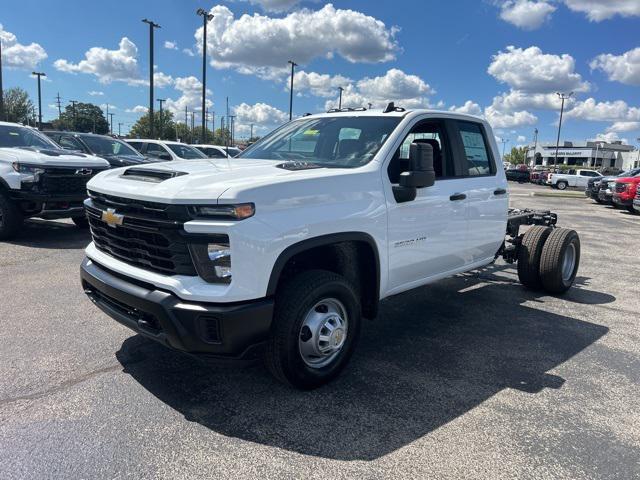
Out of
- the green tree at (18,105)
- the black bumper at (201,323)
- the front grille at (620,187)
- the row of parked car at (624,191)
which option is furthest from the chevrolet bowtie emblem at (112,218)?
the green tree at (18,105)

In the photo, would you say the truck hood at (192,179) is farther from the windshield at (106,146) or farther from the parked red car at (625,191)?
the parked red car at (625,191)

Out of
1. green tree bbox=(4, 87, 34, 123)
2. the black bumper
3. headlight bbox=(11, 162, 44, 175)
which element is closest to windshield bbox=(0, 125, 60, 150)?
headlight bbox=(11, 162, 44, 175)

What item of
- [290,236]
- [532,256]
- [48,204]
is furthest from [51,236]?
[532,256]

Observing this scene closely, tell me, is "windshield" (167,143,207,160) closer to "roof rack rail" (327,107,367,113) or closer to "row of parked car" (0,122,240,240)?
"row of parked car" (0,122,240,240)

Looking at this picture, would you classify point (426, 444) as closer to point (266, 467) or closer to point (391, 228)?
point (266, 467)

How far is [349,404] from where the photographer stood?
11.0 ft

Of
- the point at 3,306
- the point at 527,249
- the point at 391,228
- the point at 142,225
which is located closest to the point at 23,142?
the point at 3,306

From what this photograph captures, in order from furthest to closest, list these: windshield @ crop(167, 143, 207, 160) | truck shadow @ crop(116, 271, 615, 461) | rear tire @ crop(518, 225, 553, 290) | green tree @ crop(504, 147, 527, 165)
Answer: green tree @ crop(504, 147, 527, 165) → windshield @ crop(167, 143, 207, 160) → rear tire @ crop(518, 225, 553, 290) → truck shadow @ crop(116, 271, 615, 461)

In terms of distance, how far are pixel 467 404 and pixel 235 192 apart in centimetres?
210

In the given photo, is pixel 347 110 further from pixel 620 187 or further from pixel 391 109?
pixel 620 187

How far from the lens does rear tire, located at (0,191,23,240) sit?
7.77 metres

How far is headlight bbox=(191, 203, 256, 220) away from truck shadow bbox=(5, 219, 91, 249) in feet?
19.2

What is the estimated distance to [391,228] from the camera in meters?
3.81

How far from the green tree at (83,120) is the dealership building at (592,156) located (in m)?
91.5
